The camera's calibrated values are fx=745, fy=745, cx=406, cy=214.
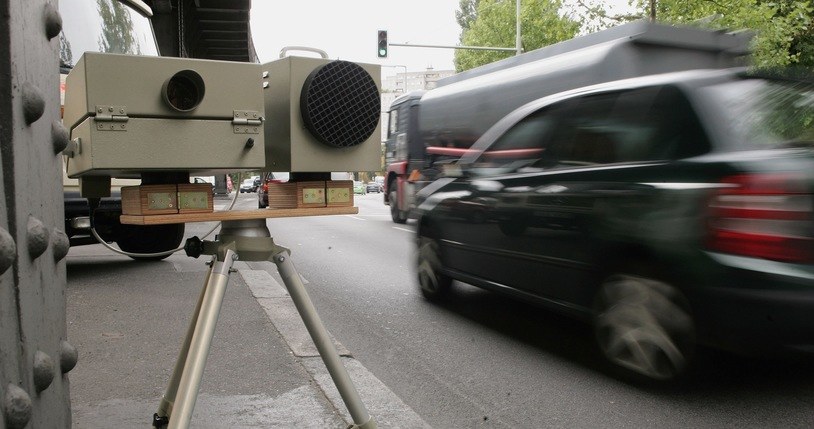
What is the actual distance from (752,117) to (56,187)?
351 centimetres

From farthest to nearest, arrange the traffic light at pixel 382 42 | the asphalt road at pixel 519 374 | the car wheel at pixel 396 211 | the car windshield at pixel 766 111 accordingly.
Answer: the traffic light at pixel 382 42, the car wheel at pixel 396 211, the car windshield at pixel 766 111, the asphalt road at pixel 519 374

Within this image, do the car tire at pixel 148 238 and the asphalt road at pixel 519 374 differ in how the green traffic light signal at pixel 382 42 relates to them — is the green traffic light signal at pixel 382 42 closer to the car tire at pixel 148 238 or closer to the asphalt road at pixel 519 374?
the car tire at pixel 148 238

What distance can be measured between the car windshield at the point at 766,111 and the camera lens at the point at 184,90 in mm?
2830

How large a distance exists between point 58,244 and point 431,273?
200 inches

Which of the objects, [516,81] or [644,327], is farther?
[516,81]

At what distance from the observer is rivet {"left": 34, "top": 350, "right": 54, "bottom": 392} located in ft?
4.56

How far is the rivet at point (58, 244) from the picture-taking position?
144cm

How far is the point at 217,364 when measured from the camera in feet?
13.9

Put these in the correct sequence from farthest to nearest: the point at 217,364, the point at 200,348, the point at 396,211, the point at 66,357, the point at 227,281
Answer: the point at 396,211
the point at 217,364
the point at 227,281
the point at 200,348
the point at 66,357

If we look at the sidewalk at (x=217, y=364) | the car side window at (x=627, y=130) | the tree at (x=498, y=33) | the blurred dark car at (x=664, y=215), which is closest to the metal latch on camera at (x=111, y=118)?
the sidewalk at (x=217, y=364)

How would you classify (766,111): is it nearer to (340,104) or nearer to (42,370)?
(340,104)

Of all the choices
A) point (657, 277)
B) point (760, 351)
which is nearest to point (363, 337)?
point (657, 277)

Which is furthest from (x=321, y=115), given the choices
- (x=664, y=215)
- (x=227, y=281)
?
(x=664, y=215)

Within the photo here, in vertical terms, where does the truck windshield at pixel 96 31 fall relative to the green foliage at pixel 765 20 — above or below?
below
